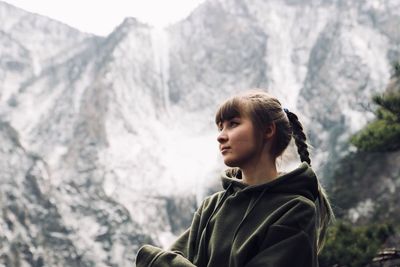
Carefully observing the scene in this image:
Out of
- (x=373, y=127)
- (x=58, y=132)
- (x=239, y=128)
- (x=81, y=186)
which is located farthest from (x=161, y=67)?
(x=239, y=128)

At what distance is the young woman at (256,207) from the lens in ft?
6.98

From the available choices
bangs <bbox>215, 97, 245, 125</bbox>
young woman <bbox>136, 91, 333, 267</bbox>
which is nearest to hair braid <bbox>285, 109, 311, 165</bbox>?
young woman <bbox>136, 91, 333, 267</bbox>

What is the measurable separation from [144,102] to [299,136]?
66.4m

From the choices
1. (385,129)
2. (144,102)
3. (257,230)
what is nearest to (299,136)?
(257,230)

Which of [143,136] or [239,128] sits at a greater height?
[239,128]

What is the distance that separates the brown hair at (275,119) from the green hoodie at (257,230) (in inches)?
5.5

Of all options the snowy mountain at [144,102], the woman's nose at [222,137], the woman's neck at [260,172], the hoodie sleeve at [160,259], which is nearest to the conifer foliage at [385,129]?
the woman's neck at [260,172]

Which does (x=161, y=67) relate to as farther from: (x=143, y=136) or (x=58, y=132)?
(x=58, y=132)

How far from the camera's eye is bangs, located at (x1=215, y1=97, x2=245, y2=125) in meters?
2.33

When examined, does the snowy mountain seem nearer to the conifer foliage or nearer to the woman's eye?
the conifer foliage

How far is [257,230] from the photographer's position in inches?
85.1

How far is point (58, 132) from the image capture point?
210 ft

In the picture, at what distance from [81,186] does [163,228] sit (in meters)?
8.66

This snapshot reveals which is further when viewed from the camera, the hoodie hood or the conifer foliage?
the conifer foliage
